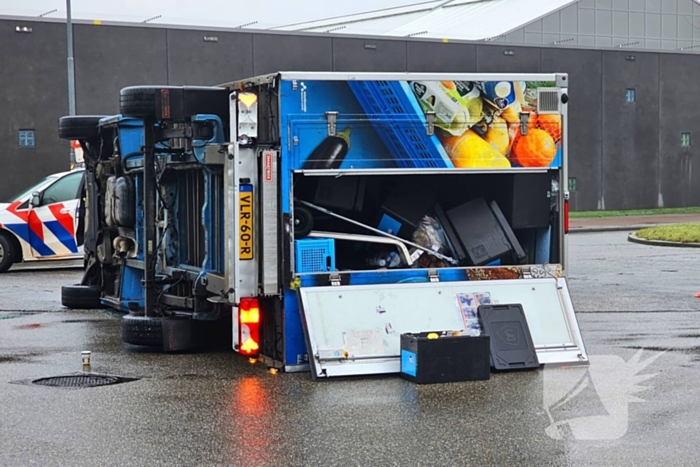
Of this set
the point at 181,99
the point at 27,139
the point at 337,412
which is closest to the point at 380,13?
the point at 27,139

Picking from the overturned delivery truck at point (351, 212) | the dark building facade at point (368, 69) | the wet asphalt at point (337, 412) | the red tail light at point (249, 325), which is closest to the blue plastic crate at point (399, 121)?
the overturned delivery truck at point (351, 212)

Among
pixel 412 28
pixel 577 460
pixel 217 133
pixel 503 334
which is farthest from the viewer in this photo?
pixel 412 28

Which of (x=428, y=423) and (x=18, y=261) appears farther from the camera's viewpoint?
(x=18, y=261)

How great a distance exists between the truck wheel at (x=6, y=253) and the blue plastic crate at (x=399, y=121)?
37.1 feet

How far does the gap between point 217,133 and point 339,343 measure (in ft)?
7.80

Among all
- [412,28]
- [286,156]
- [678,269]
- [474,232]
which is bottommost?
[678,269]

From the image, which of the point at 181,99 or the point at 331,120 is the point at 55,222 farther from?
the point at 331,120

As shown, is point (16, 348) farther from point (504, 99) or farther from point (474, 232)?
point (504, 99)

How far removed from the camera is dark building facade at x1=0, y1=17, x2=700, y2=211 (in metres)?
35.6

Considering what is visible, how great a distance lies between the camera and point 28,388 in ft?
28.3

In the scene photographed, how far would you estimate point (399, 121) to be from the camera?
9.40m

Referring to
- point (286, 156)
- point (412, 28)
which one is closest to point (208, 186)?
point (286, 156)

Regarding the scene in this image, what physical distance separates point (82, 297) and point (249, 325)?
488 centimetres

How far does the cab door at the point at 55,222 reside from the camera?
18938 millimetres
